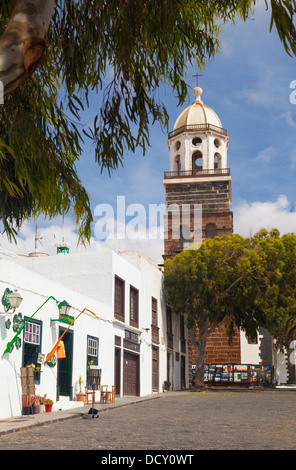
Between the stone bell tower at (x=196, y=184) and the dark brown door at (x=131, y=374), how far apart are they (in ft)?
66.2

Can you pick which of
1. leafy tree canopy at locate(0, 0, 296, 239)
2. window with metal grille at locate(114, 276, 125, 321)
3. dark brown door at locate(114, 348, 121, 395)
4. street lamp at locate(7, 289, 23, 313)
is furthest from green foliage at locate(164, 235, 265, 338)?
leafy tree canopy at locate(0, 0, 296, 239)

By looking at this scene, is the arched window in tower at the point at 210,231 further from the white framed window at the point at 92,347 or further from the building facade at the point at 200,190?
the white framed window at the point at 92,347

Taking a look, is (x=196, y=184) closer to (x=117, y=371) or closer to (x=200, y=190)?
(x=200, y=190)

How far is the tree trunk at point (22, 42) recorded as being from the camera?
15.3 feet

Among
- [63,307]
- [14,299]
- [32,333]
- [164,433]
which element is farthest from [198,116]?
[164,433]

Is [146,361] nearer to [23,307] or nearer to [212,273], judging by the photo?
[212,273]

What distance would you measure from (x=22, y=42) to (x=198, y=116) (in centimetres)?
4762

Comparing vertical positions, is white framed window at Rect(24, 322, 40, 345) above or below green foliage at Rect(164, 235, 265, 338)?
below

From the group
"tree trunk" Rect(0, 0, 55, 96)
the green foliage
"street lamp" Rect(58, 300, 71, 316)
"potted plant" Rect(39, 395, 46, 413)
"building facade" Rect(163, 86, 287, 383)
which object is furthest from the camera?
"building facade" Rect(163, 86, 287, 383)

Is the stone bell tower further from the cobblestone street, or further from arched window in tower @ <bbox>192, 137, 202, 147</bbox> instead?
the cobblestone street

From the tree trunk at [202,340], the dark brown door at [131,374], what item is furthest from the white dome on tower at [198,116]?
the dark brown door at [131,374]

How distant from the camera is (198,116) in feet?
168

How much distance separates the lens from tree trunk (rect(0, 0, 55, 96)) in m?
4.66

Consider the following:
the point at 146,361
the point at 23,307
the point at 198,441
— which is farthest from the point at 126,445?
the point at 146,361
